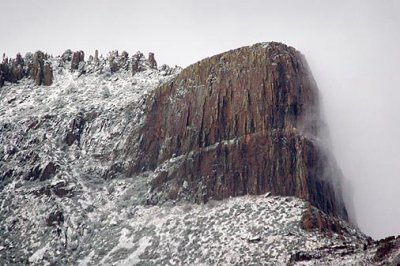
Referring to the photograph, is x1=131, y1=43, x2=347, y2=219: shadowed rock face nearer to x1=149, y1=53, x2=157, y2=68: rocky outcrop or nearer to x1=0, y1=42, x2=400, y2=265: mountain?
x1=0, y1=42, x2=400, y2=265: mountain

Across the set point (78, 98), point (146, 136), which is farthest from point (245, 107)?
point (78, 98)

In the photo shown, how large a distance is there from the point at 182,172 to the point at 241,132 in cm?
1072

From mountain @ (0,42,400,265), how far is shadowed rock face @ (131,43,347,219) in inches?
7.6

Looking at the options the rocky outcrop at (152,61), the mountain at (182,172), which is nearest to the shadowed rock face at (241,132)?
the mountain at (182,172)

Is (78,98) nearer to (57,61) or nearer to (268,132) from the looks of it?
(57,61)

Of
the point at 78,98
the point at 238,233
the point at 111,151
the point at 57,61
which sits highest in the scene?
the point at 57,61

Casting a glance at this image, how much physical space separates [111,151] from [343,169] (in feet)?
127

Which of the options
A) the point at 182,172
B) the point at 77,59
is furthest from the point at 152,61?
the point at 182,172

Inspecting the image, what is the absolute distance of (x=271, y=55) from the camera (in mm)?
120875

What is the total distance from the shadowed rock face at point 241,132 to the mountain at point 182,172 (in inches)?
7.6

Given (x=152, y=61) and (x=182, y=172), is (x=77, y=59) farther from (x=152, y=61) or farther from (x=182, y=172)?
(x=182, y=172)

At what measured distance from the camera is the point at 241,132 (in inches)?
4503

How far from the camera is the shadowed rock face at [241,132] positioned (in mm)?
108500

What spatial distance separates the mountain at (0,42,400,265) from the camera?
98312 mm
